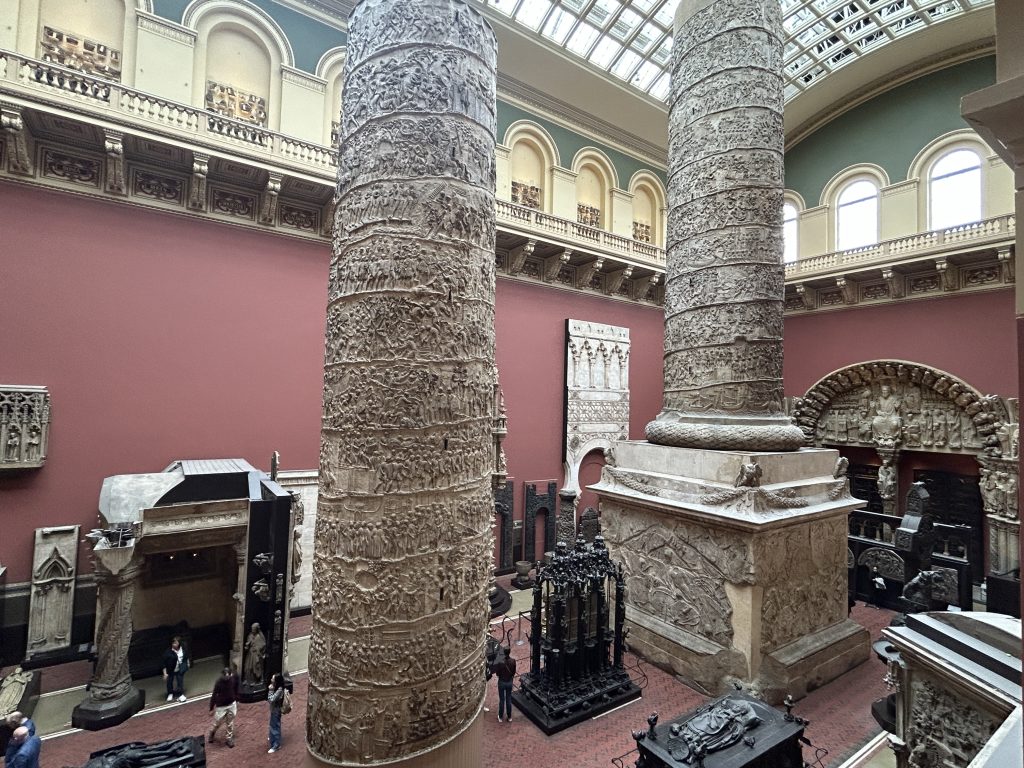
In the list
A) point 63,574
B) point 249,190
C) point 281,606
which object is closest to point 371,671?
point 281,606

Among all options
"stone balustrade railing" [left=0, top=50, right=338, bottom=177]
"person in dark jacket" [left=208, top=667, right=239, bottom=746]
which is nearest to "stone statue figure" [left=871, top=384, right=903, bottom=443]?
"stone balustrade railing" [left=0, top=50, right=338, bottom=177]

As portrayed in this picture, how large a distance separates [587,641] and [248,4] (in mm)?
11301

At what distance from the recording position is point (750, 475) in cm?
574

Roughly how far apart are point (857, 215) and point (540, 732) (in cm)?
1462

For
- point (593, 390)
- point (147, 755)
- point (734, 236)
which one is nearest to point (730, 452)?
point (734, 236)

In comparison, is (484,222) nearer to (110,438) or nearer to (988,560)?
(110,438)

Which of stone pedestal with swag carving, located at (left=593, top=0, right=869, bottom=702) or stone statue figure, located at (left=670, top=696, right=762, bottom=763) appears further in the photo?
stone pedestal with swag carving, located at (left=593, top=0, right=869, bottom=702)

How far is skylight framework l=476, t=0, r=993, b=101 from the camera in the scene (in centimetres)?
1120

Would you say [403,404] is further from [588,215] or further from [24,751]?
[588,215]

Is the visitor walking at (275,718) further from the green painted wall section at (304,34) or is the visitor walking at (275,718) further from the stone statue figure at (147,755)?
the green painted wall section at (304,34)

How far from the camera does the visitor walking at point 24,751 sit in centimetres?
385

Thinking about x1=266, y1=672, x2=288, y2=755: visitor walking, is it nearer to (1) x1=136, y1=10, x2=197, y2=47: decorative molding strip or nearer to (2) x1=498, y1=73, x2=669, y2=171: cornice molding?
(1) x1=136, y1=10, x2=197, y2=47: decorative molding strip

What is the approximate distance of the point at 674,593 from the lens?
21.2ft

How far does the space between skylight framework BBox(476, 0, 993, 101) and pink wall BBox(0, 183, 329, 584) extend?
771 centimetres
